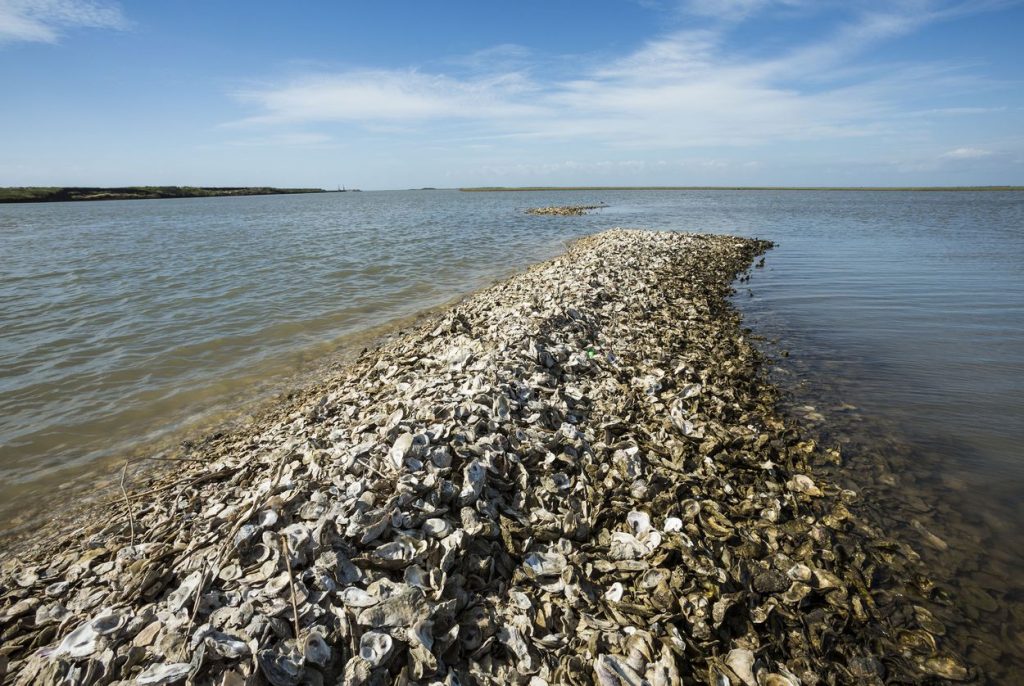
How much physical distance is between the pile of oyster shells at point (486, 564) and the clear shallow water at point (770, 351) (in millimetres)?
926

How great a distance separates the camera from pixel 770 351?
31.1 ft

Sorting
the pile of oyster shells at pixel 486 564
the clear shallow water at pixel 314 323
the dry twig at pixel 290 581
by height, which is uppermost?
the dry twig at pixel 290 581

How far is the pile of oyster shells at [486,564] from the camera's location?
283cm

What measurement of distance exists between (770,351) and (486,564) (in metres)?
8.35

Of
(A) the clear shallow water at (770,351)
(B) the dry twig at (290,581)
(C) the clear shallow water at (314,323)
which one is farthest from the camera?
(C) the clear shallow water at (314,323)

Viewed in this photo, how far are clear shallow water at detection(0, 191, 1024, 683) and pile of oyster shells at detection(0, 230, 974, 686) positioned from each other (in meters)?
0.93

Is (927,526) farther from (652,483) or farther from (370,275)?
(370,275)

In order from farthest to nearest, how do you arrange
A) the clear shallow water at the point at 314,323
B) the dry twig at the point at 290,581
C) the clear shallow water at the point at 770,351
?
the clear shallow water at the point at 314,323 < the clear shallow water at the point at 770,351 < the dry twig at the point at 290,581

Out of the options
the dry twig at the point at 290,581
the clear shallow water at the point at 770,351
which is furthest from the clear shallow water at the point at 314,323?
the dry twig at the point at 290,581

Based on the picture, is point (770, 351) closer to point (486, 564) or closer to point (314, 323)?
point (486, 564)

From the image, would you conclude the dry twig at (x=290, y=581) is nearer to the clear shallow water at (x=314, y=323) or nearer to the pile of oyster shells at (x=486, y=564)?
the pile of oyster shells at (x=486, y=564)

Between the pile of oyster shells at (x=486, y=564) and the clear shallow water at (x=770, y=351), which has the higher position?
the pile of oyster shells at (x=486, y=564)

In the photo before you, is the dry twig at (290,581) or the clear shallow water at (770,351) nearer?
the dry twig at (290,581)

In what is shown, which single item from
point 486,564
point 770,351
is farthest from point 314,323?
point 770,351
